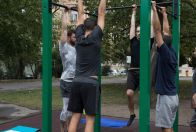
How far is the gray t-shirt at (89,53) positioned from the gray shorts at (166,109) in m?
0.97

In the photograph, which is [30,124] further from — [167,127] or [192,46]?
[192,46]

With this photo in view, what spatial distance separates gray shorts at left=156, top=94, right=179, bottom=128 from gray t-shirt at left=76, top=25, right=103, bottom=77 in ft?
3.18

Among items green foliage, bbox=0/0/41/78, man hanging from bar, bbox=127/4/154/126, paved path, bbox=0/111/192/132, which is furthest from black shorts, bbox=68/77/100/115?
green foliage, bbox=0/0/41/78

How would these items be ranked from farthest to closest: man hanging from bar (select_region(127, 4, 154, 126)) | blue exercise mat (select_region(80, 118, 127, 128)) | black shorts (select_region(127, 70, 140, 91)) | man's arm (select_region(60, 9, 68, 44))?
1. blue exercise mat (select_region(80, 118, 127, 128))
2. black shorts (select_region(127, 70, 140, 91))
3. man hanging from bar (select_region(127, 4, 154, 126))
4. man's arm (select_region(60, 9, 68, 44))

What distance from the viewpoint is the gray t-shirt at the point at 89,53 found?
490cm

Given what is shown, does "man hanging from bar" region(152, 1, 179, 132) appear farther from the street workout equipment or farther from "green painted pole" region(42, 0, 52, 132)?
"green painted pole" region(42, 0, 52, 132)

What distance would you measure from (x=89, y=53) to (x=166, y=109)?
49.2 inches

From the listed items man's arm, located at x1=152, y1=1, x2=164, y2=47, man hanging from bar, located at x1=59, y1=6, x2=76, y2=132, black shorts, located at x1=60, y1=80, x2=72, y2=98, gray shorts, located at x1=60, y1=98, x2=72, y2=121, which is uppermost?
man's arm, located at x1=152, y1=1, x2=164, y2=47

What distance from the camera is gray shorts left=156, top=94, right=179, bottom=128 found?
528 cm

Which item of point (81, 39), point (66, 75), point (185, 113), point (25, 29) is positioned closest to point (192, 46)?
point (25, 29)

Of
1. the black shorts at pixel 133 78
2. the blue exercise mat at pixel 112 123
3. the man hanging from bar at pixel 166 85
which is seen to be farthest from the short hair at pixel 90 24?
the blue exercise mat at pixel 112 123

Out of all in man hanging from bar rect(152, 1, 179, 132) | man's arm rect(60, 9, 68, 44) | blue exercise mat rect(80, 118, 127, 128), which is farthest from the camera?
blue exercise mat rect(80, 118, 127, 128)

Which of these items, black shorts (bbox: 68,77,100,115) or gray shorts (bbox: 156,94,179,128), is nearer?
black shorts (bbox: 68,77,100,115)

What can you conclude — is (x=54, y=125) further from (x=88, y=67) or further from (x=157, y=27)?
(x=157, y=27)
